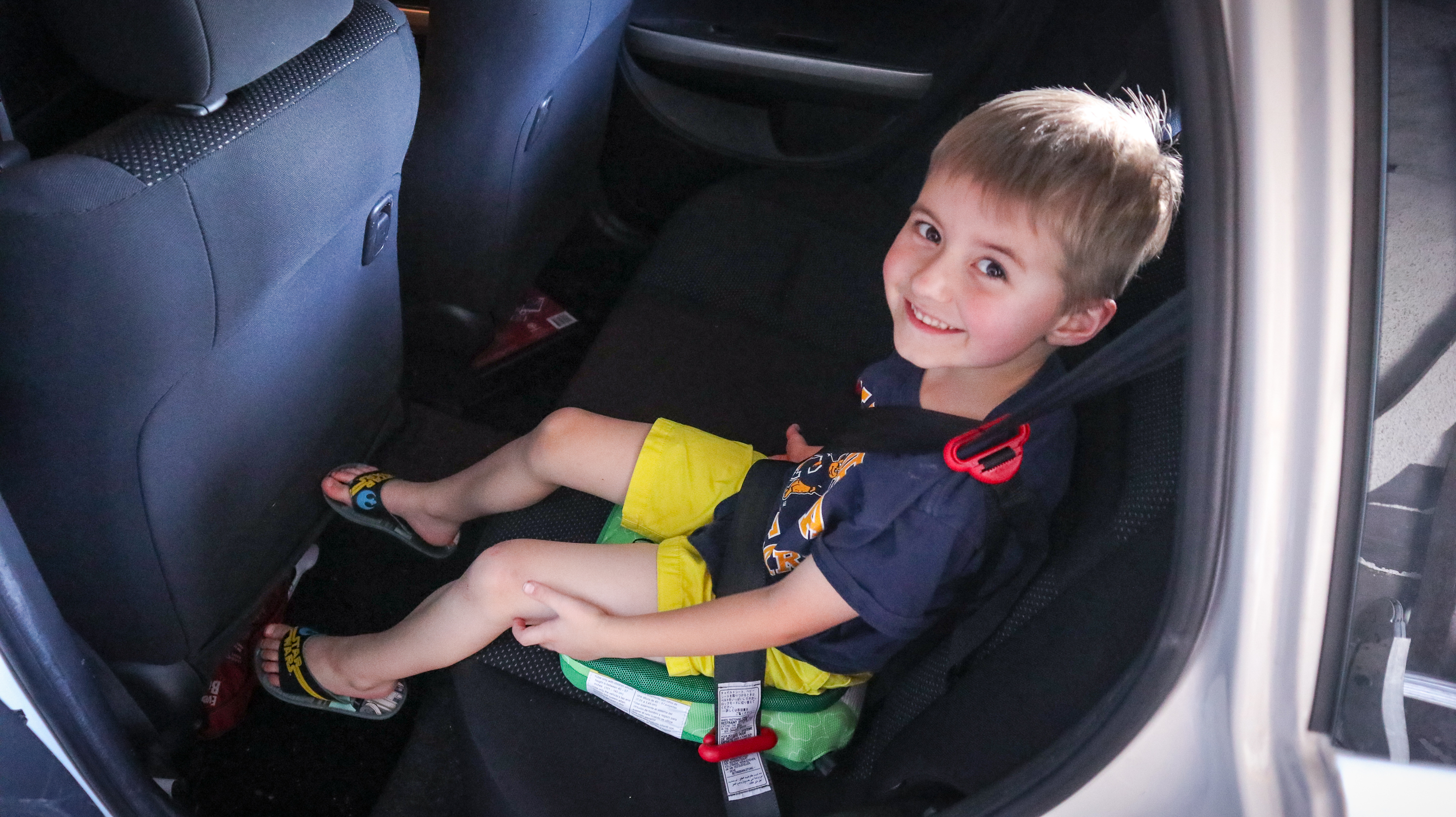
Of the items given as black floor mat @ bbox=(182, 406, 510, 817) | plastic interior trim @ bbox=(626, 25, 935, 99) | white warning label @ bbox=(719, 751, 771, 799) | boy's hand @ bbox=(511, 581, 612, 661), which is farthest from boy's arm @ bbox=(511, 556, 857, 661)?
plastic interior trim @ bbox=(626, 25, 935, 99)

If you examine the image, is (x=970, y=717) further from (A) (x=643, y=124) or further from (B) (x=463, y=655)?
(A) (x=643, y=124)

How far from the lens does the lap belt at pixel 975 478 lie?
33.8 inches

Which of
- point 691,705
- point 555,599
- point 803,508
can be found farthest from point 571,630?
point 803,508

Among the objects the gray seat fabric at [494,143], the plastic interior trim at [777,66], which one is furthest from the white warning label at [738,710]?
the plastic interior trim at [777,66]

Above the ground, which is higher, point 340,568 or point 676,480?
point 676,480

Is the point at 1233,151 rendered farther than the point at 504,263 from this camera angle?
No

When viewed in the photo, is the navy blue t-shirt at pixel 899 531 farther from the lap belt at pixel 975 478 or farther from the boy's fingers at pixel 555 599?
the boy's fingers at pixel 555 599

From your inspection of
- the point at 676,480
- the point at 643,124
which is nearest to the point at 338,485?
the point at 676,480

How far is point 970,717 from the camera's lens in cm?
89

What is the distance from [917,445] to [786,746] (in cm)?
34

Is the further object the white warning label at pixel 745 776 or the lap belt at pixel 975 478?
the white warning label at pixel 745 776

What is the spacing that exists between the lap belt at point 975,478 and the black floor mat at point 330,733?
529 millimetres

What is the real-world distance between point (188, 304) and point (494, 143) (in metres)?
0.67

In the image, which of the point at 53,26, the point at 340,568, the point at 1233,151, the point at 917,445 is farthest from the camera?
the point at 340,568
